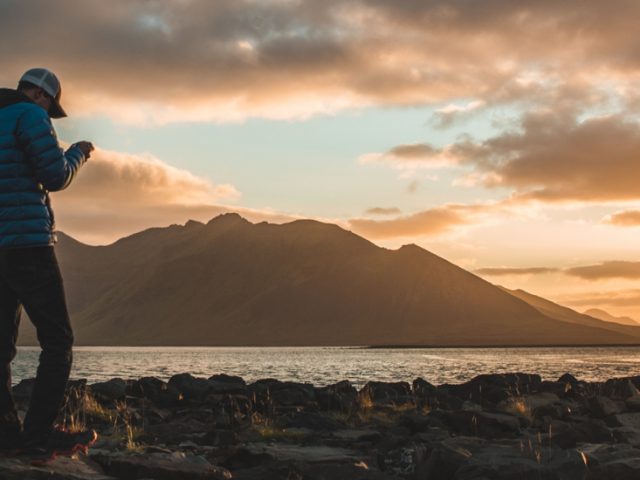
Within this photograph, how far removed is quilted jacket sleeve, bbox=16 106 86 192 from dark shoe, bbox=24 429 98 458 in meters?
2.09

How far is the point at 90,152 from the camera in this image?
740 centimetres

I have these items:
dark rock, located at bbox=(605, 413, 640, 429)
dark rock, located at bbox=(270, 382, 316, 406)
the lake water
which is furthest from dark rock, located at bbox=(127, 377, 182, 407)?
the lake water

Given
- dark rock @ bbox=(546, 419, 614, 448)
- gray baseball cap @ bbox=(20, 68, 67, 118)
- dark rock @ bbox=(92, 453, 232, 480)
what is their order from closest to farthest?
gray baseball cap @ bbox=(20, 68, 67, 118), dark rock @ bbox=(92, 453, 232, 480), dark rock @ bbox=(546, 419, 614, 448)

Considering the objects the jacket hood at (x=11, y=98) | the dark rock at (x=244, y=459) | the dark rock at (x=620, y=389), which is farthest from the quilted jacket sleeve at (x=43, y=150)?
the dark rock at (x=620, y=389)

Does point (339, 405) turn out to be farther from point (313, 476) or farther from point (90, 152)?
point (90, 152)

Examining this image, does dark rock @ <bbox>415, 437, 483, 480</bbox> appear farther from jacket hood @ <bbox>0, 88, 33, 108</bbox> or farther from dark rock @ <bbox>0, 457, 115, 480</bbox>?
jacket hood @ <bbox>0, 88, 33, 108</bbox>

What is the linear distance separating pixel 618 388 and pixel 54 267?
19.1m

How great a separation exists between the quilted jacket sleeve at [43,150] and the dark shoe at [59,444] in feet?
6.85

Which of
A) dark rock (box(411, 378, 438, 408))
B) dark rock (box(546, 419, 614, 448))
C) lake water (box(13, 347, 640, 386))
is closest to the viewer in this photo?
dark rock (box(546, 419, 614, 448))

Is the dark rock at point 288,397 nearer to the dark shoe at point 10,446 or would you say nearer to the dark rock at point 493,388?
the dark rock at point 493,388

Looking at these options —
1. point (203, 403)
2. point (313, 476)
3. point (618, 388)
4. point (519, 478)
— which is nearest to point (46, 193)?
point (313, 476)

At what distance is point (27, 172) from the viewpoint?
6949mm

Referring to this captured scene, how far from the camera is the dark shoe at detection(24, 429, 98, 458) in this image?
7.09 metres

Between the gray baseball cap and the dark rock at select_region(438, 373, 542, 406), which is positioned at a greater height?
the gray baseball cap
